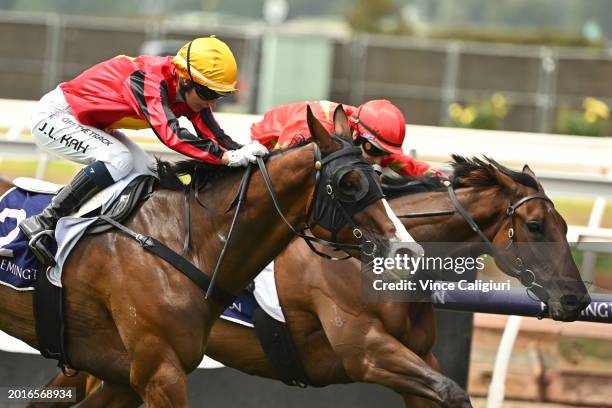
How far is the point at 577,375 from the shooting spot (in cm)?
580

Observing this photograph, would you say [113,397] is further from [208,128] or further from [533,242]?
[533,242]

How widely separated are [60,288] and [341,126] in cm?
123

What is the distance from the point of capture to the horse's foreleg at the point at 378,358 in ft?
15.3

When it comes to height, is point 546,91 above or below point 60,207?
below

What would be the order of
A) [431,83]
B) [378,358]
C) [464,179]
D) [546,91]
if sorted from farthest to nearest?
[431,83], [546,91], [464,179], [378,358]

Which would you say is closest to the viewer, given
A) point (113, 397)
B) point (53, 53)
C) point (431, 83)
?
point (113, 397)

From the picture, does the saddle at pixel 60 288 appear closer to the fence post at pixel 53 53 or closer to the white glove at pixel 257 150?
the white glove at pixel 257 150

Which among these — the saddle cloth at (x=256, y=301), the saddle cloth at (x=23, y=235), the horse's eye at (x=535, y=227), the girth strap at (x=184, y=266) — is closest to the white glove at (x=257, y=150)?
the girth strap at (x=184, y=266)

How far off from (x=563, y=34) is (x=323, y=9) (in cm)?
603

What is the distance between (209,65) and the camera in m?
4.43

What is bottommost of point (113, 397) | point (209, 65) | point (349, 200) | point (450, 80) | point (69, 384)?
point (69, 384)

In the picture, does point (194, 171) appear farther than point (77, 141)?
No

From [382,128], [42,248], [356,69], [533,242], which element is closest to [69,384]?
[42,248]

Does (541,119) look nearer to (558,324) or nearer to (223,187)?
(558,324)
